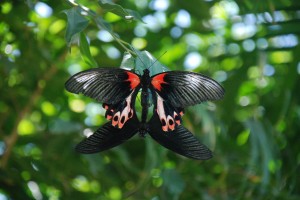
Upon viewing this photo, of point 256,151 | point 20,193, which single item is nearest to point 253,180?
point 256,151

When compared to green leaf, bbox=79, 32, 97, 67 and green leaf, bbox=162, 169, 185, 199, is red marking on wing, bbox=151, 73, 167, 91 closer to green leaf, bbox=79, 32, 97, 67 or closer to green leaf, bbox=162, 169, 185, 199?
green leaf, bbox=79, 32, 97, 67

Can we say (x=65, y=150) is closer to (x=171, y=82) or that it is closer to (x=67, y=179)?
(x=67, y=179)

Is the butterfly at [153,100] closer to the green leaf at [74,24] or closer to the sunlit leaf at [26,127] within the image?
the green leaf at [74,24]

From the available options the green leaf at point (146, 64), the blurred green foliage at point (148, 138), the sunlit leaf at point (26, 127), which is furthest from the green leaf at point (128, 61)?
the sunlit leaf at point (26, 127)

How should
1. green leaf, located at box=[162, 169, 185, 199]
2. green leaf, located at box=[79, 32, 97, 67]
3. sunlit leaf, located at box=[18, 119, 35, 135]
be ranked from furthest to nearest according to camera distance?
1. sunlit leaf, located at box=[18, 119, 35, 135]
2. green leaf, located at box=[162, 169, 185, 199]
3. green leaf, located at box=[79, 32, 97, 67]

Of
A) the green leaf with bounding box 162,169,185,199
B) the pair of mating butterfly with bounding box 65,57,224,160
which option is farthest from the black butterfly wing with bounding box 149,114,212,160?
the green leaf with bounding box 162,169,185,199

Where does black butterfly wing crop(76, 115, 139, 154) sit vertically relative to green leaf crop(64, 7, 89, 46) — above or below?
below

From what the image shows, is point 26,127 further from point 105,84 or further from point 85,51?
point 105,84

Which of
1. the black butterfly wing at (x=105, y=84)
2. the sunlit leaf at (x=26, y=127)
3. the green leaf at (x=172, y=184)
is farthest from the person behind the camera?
the sunlit leaf at (x=26, y=127)
